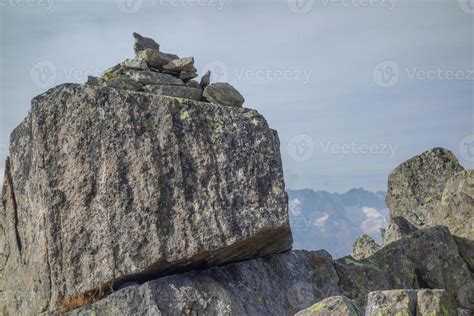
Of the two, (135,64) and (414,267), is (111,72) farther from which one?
(414,267)

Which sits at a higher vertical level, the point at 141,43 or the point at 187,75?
the point at 141,43

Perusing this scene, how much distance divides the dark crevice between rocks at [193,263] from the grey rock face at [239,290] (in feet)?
0.95

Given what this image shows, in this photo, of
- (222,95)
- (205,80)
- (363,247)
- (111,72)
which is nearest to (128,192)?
(222,95)

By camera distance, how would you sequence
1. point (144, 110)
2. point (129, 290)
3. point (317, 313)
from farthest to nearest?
point (144, 110)
point (129, 290)
point (317, 313)

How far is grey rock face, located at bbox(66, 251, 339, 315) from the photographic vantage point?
17.4 metres

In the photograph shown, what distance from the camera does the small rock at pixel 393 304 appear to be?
1191 centimetres

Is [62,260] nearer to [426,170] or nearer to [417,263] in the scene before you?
[417,263]

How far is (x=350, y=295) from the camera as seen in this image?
21.8 m

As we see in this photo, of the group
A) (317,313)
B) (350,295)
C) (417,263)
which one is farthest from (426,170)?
(317,313)

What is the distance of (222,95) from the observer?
21875 millimetres

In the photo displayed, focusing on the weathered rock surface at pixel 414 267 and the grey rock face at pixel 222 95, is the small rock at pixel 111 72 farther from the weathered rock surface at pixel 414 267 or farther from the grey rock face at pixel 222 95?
the weathered rock surface at pixel 414 267

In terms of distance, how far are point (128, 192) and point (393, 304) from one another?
9590 millimetres

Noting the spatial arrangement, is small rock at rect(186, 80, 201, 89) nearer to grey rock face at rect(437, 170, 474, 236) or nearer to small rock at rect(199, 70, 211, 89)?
small rock at rect(199, 70, 211, 89)

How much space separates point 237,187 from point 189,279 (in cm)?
360
